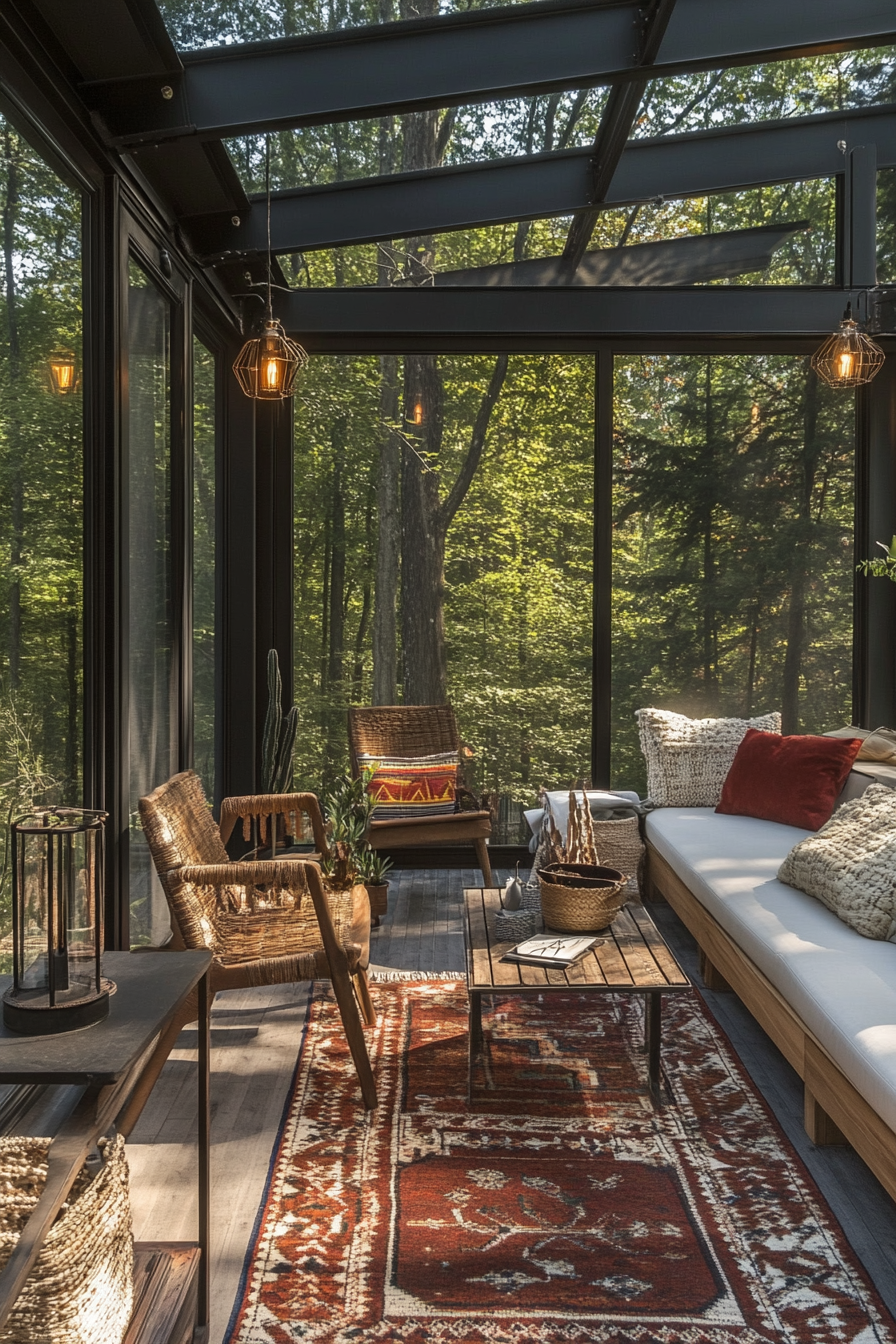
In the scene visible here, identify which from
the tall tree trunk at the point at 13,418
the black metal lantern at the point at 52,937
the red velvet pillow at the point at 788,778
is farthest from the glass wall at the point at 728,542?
the black metal lantern at the point at 52,937

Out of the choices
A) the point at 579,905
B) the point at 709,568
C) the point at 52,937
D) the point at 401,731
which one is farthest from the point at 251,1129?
the point at 709,568

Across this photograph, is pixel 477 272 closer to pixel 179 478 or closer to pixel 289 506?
pixel 289 506

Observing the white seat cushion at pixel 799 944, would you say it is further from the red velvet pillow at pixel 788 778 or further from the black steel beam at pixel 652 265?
the black steel beam at pixel 652 265

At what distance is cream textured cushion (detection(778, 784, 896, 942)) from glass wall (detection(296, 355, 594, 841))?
2186 millimetres

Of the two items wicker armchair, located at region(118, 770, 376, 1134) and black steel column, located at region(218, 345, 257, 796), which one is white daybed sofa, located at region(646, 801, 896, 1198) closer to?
wicker armchair, located at region(118, 770, 376, 1134)

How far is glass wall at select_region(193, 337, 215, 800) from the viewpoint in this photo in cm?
439

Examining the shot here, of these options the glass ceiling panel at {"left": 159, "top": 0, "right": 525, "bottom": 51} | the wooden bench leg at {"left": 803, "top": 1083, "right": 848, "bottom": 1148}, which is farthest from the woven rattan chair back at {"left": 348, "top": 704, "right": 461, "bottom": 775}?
the glass ceiling panel at {"left": 159, "top": 0, "right": 525, "bottom": 51}

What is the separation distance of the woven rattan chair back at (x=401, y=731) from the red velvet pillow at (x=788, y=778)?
138cm

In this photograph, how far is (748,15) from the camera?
3066mm

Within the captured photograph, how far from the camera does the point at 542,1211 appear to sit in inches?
90.8

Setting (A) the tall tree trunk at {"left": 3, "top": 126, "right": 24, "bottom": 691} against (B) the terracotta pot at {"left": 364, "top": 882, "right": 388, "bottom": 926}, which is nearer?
(A) the tall tree trunk at {"left": 3, "top": 126, "right": 24, "bottom": 691}

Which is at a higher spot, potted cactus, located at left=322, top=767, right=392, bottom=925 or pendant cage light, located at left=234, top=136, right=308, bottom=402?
pendant cage light, located at left=234, top=136, right=308, bottom=402

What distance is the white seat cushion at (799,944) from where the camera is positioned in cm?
221

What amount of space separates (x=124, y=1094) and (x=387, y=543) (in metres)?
4.12
